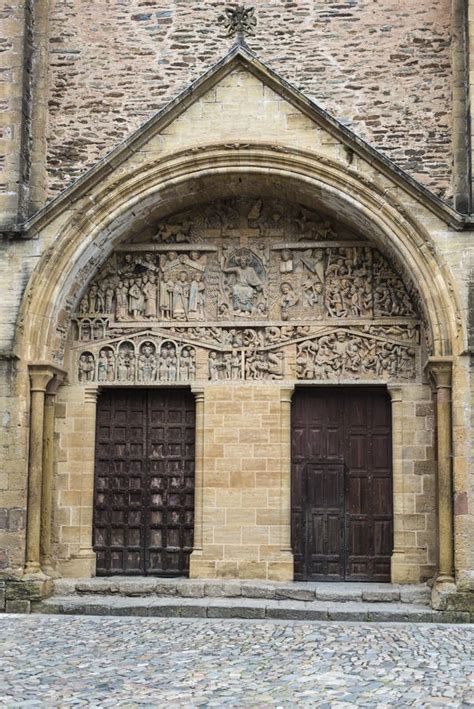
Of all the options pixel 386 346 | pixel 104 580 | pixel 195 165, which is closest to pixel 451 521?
pixel 386 346

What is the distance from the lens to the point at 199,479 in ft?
37.1

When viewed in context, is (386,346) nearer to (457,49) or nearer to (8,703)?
(457,49)

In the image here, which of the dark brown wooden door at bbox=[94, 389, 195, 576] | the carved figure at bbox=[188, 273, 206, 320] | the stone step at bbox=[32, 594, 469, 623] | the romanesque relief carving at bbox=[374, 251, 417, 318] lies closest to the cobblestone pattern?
the romanesque relief carving at bbox=[374, 251, 417, 318]

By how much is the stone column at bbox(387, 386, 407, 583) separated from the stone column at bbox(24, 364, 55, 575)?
3.98m

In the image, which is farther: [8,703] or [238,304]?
[238,304]

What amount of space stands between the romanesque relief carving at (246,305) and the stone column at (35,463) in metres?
1.05

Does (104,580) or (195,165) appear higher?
(195,165)

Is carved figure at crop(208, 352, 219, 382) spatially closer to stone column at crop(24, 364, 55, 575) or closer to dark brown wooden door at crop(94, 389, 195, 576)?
dark brown wooden door at crop(94, 389, 195, 576)

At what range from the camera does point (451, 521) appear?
33.1 feet

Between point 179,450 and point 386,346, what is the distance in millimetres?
2783

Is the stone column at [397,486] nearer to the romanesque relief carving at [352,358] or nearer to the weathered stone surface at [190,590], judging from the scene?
the romanesque relief carving at [352,358]

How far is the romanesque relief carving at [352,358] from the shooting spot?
11383 millimetres

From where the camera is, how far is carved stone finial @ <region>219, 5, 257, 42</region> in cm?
1120

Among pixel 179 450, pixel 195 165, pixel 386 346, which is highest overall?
pixel 195 165
